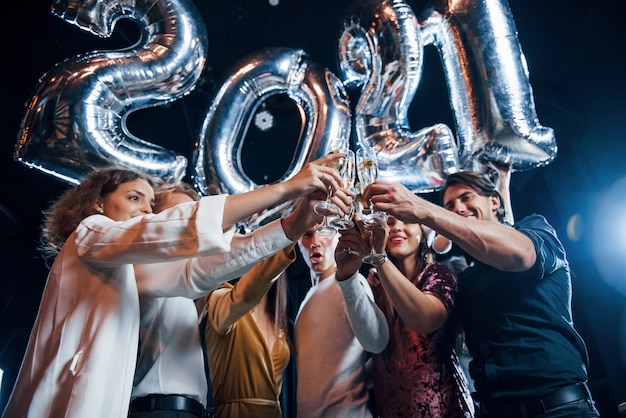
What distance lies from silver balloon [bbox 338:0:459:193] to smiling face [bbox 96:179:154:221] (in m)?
0.99

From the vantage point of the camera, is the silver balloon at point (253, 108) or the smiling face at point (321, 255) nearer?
the smiling face at point (321, 255)

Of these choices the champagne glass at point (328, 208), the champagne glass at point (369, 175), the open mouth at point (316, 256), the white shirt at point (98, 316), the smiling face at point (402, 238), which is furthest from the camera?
the open mouth at point (316, 256)

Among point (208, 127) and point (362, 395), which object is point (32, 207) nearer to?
point (208, 127)

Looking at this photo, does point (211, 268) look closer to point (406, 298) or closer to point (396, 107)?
point (406, 298)

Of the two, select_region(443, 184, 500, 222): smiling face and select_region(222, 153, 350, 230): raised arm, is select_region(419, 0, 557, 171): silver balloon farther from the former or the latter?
select_region(222, 153, 350, 230): raised arm

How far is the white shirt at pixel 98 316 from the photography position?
1.09 meters

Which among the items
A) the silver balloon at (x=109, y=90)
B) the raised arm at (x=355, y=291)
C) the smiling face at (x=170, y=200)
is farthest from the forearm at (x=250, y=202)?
the silver balloon at (x=109, y=90)

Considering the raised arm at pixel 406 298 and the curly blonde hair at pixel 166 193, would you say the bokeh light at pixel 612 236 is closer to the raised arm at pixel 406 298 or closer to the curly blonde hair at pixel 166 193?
the raised arm at pixel 406 298

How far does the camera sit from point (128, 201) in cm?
148

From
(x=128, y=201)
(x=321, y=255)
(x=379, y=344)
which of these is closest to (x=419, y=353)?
(x=379, y=344)

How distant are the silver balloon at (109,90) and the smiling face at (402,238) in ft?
3.16

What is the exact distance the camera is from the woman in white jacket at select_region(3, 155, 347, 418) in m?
1.09

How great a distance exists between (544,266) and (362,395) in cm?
71

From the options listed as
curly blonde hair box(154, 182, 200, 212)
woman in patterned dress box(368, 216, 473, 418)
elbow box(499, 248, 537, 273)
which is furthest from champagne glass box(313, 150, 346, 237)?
curly blonde hair box(154, 182, 200, 212)
